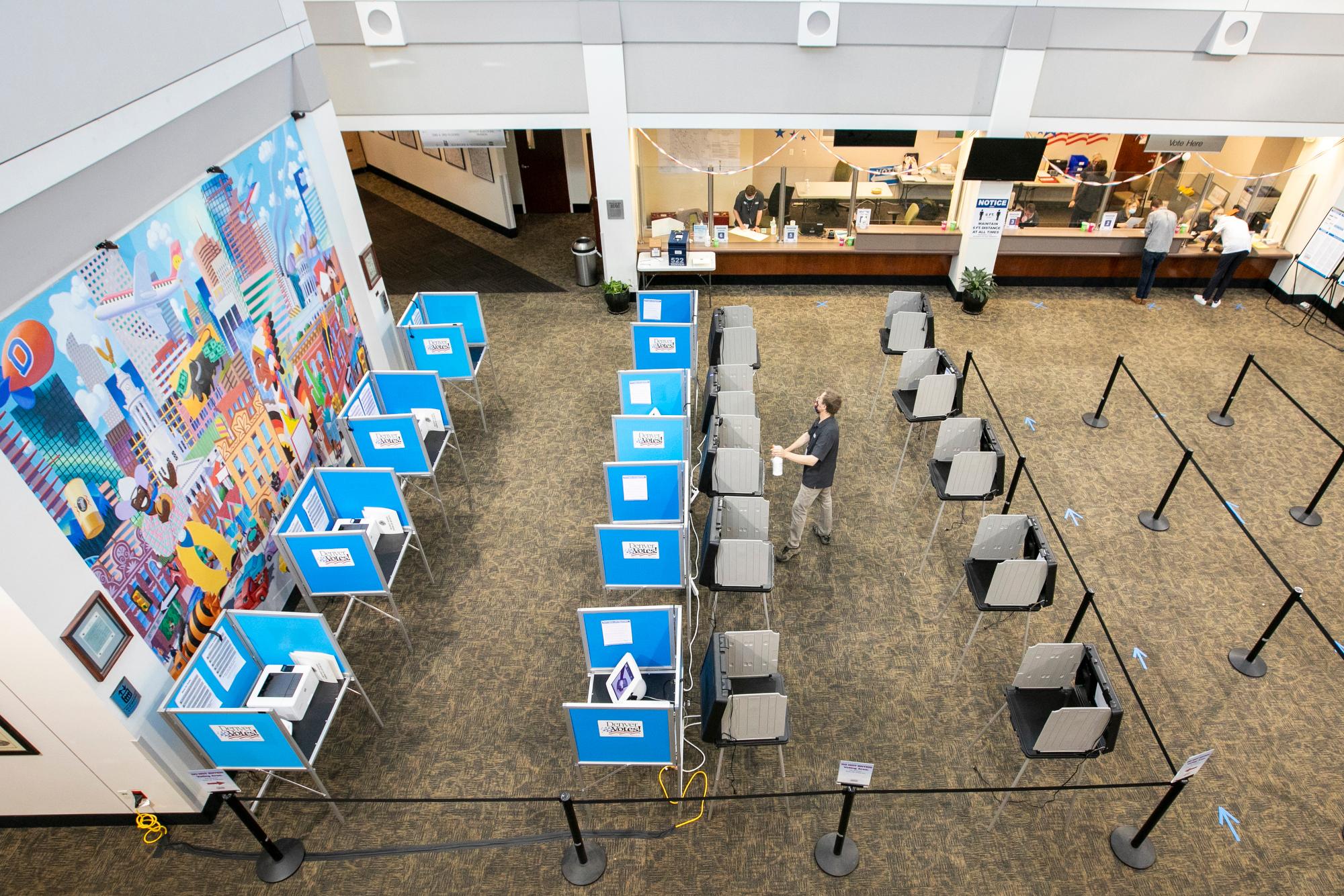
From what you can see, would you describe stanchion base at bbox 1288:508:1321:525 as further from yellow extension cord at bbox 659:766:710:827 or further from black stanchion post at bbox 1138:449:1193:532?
yellow extension cord at bbox 659:766:710:827

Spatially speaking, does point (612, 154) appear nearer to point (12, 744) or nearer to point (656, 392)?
point (656, 392)

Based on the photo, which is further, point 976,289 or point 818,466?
point 976,289

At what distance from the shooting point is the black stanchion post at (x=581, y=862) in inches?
177

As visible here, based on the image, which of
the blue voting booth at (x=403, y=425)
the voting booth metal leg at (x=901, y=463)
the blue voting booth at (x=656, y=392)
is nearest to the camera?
the blue voting booth at (x=403, y=425)

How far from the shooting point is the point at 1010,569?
5219mm

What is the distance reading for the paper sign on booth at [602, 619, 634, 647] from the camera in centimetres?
470

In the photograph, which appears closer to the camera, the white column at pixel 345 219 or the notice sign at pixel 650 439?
the notice sign at pixel 650 439

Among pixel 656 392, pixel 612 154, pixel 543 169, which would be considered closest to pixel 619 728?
pixel 656 392

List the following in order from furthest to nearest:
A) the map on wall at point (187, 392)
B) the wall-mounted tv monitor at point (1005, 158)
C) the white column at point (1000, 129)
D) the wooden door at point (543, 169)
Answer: the wooden door at point (543, 169) < the wall-mounted tv monitor at point (1005, 158) < the white column at point (1000, 129) < the map on wall at point (187, 392)

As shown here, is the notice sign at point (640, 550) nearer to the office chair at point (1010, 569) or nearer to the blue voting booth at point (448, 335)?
the office chair at point (1010, 569)

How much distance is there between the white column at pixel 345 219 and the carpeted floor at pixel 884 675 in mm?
1268

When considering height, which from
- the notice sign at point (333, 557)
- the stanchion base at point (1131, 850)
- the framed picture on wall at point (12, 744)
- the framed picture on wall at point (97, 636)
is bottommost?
the stanchion base at point (1131, 850)

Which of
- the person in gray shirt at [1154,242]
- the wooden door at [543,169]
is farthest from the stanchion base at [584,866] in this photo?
the wooden door at [543,169]

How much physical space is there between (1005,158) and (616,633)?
7.77m
